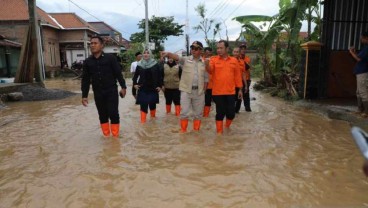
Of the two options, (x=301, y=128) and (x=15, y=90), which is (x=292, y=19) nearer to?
(x=301, y=128)

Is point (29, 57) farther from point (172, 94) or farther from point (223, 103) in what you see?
point (223, 103)

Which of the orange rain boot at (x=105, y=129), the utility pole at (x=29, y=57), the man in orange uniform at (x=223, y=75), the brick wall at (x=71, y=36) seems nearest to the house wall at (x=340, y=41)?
the man in orange uniform at (x=223, y=75)

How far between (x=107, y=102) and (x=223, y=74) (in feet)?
6.85

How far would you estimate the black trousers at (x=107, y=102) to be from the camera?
6.27 meters

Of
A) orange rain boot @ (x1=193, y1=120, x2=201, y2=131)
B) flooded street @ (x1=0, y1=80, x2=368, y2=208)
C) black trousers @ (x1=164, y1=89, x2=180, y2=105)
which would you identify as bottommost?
flooded street @ (x1=0, y1=80, x2=368, y2=208)

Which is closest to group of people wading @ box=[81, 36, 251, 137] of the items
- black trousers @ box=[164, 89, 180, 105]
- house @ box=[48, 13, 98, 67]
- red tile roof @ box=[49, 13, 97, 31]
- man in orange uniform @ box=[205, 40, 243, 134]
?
man in orange uniform @ box=[205, 40, 243, 134]

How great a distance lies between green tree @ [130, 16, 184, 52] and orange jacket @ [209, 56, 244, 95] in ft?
118

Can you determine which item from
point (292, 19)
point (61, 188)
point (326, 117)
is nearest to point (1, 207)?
point (61, 188)

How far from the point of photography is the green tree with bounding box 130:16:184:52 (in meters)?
42.4

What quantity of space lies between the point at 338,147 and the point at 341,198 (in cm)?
229

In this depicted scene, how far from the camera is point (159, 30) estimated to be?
140 ft

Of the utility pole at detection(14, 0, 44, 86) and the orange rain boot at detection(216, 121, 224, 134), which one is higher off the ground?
the utility pole at detection(14, 0, 44, 86)

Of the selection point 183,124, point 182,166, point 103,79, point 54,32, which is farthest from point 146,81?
point 54,32

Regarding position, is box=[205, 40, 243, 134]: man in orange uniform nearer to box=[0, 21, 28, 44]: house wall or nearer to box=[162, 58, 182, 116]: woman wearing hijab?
box=[162, 58, 182, 116]: woman wearing hijab
